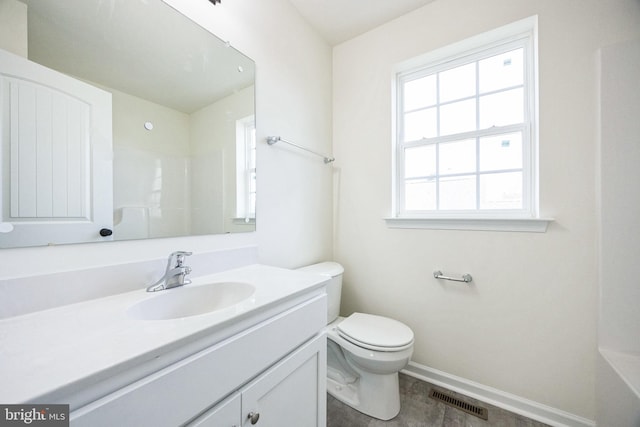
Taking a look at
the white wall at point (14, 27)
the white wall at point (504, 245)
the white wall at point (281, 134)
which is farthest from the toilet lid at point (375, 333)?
the white wall at point (14, 27)

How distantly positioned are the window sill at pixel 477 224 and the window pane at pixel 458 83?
850 mm

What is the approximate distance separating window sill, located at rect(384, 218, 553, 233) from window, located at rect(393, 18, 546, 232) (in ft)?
0.12

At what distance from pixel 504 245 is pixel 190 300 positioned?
1634mm

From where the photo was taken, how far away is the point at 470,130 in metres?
1.58

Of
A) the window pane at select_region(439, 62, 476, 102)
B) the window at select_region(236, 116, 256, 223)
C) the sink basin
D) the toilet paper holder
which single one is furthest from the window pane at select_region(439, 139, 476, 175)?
the sink basin

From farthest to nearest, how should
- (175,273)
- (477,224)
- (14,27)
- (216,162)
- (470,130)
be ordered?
(470,130), (477,224), (216,162), (175,273), (14,27)

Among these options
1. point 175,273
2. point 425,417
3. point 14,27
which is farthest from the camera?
point 425,417

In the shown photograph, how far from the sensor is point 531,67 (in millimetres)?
1393

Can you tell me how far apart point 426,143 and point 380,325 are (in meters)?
1.27

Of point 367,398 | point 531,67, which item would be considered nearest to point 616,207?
point 531,67

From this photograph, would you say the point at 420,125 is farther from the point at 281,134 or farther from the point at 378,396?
the point at 378,396

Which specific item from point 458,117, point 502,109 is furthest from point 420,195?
point 502,109

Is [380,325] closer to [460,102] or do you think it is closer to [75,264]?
[75,264]

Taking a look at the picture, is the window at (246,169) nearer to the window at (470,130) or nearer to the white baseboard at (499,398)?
the window at (470,130)
